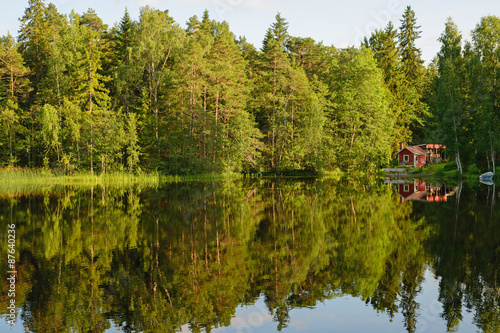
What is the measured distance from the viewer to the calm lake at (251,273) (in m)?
7.90

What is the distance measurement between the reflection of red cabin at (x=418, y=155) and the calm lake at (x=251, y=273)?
192 feet

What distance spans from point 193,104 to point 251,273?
43.2 meters

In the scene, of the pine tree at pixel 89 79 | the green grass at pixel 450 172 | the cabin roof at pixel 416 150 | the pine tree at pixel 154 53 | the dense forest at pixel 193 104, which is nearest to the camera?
the dense forest at pixel 193 104

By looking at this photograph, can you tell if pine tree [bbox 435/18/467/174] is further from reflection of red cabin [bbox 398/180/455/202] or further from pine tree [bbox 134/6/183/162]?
pine tree [bbox 134/6/183/162]

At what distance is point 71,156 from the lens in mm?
51156

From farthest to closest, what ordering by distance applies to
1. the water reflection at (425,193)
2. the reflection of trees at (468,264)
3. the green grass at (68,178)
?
the green grass at (68,178)
the water reflection at (425,193)
the reflection of trees at (468,264)

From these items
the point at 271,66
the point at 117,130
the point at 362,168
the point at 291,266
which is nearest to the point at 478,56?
the point at 362,168

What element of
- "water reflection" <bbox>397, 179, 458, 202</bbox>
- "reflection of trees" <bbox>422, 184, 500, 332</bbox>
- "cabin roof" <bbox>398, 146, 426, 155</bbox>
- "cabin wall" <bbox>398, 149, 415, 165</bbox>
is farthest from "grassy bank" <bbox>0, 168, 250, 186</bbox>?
"cabin roof" <bbox>398, 146, 426, 155</bbox>

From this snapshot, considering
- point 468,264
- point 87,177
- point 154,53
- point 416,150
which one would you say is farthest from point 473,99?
point 87,177

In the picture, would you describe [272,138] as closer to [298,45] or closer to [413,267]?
[298,45]

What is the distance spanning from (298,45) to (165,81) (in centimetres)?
3258

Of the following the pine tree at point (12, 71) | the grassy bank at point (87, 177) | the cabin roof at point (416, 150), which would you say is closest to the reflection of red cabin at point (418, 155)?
the cabin roof at point (416, 150)

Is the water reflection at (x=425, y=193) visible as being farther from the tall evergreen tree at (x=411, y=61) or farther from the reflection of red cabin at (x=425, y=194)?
the tall evergreen tree at (x=411, y=61)

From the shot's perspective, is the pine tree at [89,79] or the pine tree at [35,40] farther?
the pine tree at [35,40]
